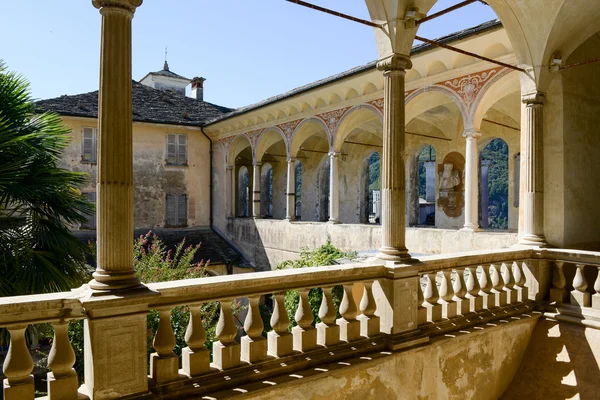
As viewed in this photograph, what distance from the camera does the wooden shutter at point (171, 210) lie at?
20.0m

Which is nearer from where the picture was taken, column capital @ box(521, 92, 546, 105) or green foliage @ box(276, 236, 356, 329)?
column capital @ box(521, 92, 546, 105)

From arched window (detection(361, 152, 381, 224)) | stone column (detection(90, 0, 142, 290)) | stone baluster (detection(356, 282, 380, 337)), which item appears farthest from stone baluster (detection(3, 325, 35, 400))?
arched window (detection(361, 152, 381, 224))

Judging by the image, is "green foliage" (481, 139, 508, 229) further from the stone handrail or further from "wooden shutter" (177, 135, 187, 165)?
the stone handrail

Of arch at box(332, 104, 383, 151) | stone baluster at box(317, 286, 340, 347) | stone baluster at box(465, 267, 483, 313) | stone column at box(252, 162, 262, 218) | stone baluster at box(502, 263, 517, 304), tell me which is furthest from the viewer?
stone column at box(252, 162, 262, 218)

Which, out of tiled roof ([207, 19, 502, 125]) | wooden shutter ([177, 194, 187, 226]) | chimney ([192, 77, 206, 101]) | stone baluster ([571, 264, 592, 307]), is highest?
chimney ([192, 77, 206, 101])

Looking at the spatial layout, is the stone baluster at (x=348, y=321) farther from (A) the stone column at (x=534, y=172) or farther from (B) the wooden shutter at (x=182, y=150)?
(B) the wooden shutter at (x=182, y=150)

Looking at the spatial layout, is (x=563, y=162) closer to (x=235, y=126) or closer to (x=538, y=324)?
(x=538, y=324)

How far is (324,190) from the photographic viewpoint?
2202cm

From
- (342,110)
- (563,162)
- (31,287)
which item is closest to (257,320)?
(31,287)

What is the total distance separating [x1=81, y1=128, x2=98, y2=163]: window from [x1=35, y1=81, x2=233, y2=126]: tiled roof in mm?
700

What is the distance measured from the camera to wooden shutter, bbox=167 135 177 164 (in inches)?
786

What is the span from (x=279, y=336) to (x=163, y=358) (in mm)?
954

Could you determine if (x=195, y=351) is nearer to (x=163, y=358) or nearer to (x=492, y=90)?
(x=163, y=358)

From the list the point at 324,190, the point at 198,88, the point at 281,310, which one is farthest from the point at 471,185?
the point at 198,88
